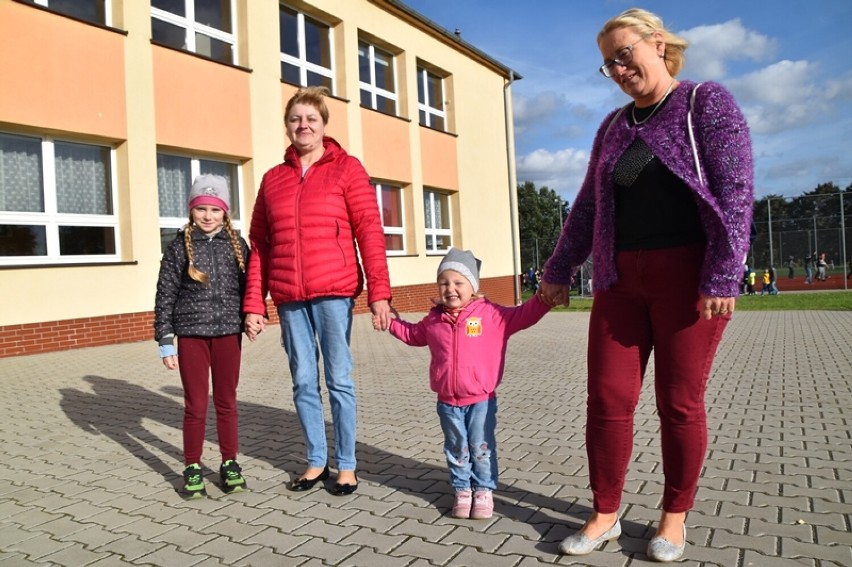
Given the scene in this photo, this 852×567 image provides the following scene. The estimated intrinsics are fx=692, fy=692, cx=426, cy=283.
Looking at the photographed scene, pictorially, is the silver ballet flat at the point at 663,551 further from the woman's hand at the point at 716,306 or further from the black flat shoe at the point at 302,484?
the black flat shoe at the point at 302,484

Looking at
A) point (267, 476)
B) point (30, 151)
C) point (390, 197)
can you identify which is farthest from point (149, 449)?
point (390, 197)

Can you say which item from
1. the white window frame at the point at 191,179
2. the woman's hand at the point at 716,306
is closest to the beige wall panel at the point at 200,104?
the white window frame at the point at 191,179

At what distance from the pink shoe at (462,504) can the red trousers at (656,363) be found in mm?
635

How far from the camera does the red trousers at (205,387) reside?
12.6 feet

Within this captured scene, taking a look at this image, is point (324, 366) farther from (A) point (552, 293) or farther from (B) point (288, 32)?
(B) point (288, 32)

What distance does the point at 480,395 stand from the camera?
10.8 ft

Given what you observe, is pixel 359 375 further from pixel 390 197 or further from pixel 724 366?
pixel 390 197

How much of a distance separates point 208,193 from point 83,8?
8804mm

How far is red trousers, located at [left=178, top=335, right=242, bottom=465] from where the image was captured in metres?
3.83

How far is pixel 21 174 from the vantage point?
32.9 ft

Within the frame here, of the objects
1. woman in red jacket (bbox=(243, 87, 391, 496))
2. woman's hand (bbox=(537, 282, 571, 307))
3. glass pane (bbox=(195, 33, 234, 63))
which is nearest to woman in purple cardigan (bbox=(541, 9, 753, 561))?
woman's hand (bbox=(537, 282, 571, 307))

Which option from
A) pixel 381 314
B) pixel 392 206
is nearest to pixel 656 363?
pixel 381 314

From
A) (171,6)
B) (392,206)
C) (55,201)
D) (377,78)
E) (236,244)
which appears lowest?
(236,244)

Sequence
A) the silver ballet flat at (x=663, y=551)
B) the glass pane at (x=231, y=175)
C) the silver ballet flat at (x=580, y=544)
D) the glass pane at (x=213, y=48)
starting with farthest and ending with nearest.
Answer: the glass pane at (x=231, y=175) → the glass pane at (x=213, y=48) → the silver ballet flat at (x=580, y=544) → the silver ballet flat at (x=663, y=551)
